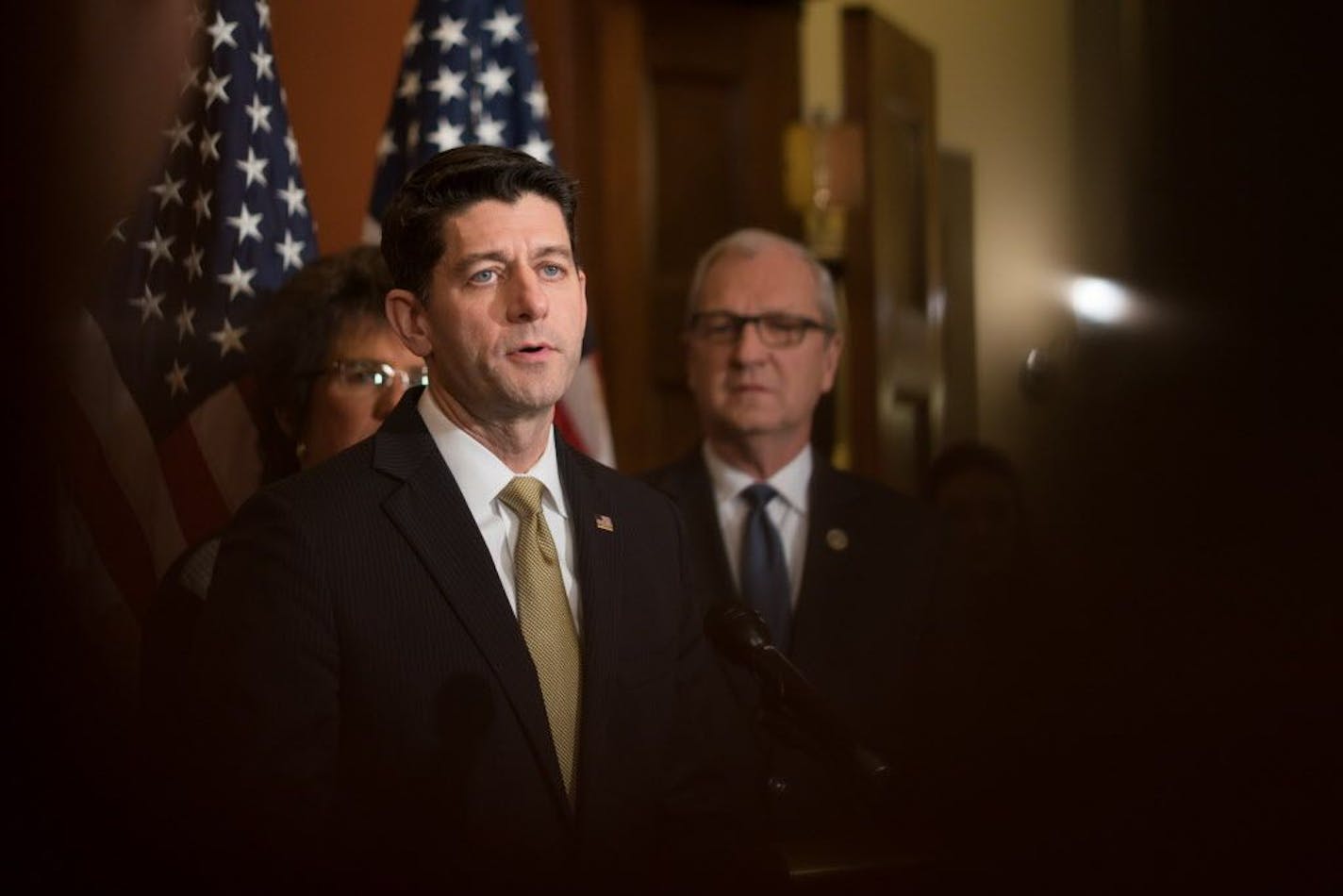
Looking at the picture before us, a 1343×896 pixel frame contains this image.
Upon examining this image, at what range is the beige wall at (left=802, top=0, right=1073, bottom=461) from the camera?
Answer: 521 cm

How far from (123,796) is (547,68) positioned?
2.50 meters

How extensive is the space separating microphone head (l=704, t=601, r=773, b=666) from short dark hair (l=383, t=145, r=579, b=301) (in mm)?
505

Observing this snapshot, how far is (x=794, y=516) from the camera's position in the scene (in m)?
2.74

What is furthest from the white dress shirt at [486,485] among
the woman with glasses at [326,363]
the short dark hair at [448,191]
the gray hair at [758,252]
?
the gray hair at [758,252]

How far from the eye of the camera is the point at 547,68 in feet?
13.4

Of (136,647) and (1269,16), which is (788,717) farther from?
(1269,16)

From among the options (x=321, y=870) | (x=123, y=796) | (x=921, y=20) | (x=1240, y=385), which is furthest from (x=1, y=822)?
(x=921, y=20)

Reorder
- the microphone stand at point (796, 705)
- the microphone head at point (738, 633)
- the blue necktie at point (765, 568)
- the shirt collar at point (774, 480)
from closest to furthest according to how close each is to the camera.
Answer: the microphone stand at point (796, 705)
the microphone head at point (738, 633)
the blue necktie at point (765, 568)
the shirt collar at point (774, 480)

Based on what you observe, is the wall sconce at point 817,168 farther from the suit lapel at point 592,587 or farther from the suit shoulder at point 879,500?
the suit lapel at point 592,587

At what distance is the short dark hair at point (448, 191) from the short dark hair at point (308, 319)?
2.15 ft

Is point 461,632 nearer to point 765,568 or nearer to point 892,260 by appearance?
point 765,568

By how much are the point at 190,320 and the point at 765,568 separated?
3.57ft

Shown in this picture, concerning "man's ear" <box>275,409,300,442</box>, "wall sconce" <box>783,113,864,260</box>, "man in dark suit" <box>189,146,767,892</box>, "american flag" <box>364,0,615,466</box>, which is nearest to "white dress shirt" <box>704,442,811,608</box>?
"american flag" <box>364,0,615,466</box>

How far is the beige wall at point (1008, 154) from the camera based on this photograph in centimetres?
521
